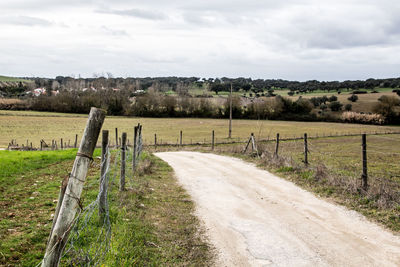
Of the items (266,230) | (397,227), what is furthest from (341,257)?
(397,227)

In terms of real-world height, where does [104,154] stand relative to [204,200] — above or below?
above

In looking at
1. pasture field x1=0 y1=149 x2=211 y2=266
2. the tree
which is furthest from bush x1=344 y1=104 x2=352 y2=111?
A: pasture field x1=0 y1=149 x2=211 y2=266

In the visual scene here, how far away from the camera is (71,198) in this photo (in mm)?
3777

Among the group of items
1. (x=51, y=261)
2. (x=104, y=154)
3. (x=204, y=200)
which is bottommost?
(x=204, y=200)

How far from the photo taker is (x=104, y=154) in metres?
7.57

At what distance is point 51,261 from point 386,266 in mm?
5735

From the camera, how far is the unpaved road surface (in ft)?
21.1

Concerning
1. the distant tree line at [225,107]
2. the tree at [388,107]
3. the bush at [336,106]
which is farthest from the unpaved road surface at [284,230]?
the bush at [336,106]

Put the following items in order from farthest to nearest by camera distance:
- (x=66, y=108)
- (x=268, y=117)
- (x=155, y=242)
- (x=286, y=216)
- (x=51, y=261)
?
(x=66, y=108) → (x=268, y=117) → (x=286, y=216) → (x=155, y=242) → (x=51, y=261)

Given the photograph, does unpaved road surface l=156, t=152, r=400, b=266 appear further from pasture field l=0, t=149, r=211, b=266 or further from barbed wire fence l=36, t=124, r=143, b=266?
barbed wire fence l=36, t=124, r=143, b=266

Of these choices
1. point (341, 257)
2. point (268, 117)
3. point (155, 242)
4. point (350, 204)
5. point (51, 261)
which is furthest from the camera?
point (268, 117)

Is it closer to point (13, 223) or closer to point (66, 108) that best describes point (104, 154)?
point (13, 223)

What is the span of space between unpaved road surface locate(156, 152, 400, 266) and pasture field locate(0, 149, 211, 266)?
64 cm

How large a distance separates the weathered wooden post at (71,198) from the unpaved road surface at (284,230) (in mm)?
3427
